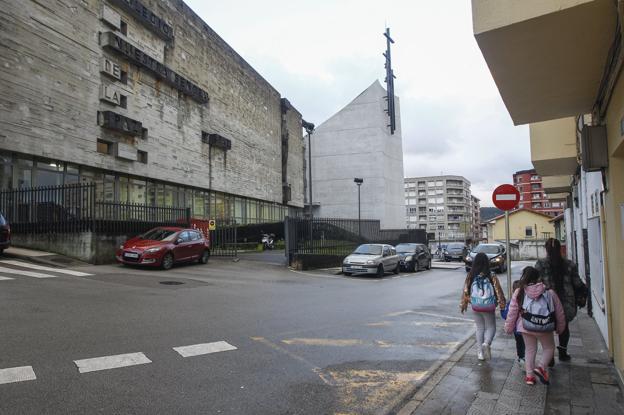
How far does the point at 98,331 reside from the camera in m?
6.77

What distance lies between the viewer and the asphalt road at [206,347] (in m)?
4.36

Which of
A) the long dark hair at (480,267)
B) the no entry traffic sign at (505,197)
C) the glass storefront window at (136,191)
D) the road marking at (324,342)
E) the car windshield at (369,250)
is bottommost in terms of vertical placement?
the road marking at (324,342)

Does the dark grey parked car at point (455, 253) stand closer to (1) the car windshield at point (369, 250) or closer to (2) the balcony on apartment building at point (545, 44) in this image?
(1) the car windshield at point (369, 250)

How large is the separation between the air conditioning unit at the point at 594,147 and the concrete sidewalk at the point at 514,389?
8.44ft

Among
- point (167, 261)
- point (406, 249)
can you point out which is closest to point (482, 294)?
point (167, 261)

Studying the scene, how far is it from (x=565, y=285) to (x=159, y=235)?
47.4ft

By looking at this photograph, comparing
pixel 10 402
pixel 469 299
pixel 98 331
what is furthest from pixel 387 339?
pixel 10 402

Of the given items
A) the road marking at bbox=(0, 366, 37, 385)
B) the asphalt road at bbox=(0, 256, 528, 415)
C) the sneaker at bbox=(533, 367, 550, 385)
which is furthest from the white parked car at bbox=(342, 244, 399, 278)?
the road marking at bbox=(0, 366, 37, 385)

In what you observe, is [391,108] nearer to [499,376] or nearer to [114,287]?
[114,287]

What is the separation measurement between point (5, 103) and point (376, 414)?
72.0ft

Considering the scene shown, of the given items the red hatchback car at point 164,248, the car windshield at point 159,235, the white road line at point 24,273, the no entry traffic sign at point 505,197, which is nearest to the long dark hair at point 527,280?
the no entry traffic sign at point 505,197

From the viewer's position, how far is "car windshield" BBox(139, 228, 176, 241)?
16.9 meters

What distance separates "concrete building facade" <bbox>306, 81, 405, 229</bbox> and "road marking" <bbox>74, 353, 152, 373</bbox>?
5079 cm

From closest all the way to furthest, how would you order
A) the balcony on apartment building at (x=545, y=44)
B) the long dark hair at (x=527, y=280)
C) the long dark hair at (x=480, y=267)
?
the balcony on apartment building at (x=545, y=44), the long dark hair at (x=527, y=280), the long dark hair at (x=480, y=267)
